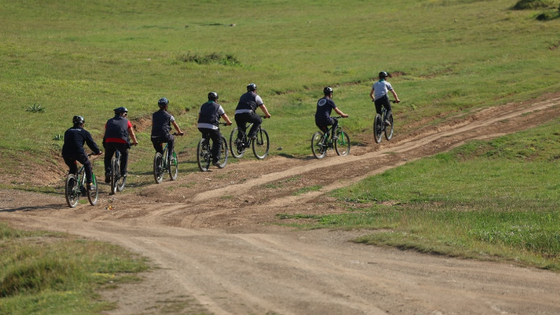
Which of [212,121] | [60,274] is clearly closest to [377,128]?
[212,121]

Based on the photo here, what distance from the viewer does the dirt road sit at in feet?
32.2

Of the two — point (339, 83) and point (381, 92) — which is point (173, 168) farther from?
point (339, 83)

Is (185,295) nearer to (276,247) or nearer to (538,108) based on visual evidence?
(276,247)

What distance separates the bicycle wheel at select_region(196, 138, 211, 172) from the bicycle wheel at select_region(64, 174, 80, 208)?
15.9ft

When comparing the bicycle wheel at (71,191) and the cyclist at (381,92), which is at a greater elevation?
the cyclist at (381,92)

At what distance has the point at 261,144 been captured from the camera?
23688 mm

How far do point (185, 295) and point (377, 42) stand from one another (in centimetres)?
4940

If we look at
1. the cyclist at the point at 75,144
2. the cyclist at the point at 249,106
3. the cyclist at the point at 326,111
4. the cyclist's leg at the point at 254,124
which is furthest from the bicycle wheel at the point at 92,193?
the cyclist at the point at 326,111

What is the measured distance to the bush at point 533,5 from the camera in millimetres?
63969

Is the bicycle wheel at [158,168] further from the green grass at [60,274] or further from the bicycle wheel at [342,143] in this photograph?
the green grass at [60,274]

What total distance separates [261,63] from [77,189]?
30.0m

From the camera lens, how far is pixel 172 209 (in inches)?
664

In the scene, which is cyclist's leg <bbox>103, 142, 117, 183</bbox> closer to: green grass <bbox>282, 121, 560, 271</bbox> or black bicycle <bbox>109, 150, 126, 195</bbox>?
black bicycle <bbox>109, 150, 126, 195</bbox>

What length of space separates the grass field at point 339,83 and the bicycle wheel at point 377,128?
2359mm
